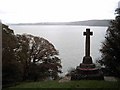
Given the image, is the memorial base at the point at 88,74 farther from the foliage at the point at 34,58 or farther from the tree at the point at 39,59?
the tree at the point at 39,59

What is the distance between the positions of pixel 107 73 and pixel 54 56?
344 inches

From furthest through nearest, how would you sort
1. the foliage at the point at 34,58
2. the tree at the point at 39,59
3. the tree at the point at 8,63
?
1. the tree at the point at 39,59
2. the foliage at the point at 34,58
3. the tree at the point at 8,63

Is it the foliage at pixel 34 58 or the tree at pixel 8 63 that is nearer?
the tree at pixel 8 63

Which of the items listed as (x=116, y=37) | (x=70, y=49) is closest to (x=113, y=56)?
(x=116, y=37)

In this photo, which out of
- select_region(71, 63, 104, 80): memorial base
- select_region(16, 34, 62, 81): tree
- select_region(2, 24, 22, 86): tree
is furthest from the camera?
select_region(16, 34, 62, 81): tree

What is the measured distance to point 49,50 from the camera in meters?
24.0

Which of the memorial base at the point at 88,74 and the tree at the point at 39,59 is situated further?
the tree at the point at 39,59

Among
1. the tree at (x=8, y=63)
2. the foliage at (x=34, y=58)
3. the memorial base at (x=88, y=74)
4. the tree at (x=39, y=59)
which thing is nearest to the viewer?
the memorial base at (x=88, y=74)

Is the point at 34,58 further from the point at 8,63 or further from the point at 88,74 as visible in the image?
the point at 88,74

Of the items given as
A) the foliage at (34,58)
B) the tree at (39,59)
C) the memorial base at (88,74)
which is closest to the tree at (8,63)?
the foliage at (34,58)

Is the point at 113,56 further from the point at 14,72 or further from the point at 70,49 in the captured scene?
the point at 70,49

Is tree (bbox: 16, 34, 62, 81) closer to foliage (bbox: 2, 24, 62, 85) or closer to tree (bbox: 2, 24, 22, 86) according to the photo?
foliage (bbox: 2, 24, 62, 85)

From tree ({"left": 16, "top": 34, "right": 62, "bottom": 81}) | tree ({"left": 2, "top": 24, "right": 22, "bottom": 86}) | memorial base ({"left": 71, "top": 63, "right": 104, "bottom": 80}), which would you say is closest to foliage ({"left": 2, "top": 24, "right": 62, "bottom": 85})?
tree ({"left": 16, "top": 34, "right": 62, "bottom": 81})

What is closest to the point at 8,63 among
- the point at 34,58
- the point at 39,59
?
the point at 34,58
